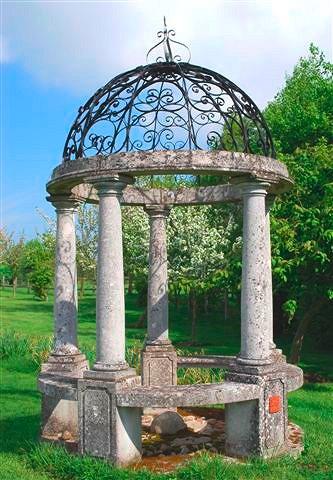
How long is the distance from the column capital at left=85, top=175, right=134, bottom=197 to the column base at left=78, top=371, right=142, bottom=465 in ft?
9.99

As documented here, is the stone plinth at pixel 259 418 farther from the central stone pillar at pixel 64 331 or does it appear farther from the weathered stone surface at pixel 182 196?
the weathered stone surface at pixel 182 196

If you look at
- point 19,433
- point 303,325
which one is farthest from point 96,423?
point 303,325

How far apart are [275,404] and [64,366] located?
4262mm

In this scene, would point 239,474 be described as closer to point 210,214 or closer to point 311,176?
point 311,176

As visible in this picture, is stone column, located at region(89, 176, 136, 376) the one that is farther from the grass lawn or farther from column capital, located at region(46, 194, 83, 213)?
column capital, located at region(46, 194, 83, 213)

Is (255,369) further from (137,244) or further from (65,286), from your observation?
(137,244)

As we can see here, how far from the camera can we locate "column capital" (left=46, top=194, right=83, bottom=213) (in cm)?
1121

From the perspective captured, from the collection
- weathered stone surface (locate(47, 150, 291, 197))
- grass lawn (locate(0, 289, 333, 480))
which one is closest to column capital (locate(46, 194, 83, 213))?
weathered stone surface (locate(47, 150, 291, 197))

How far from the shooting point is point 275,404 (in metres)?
9.41

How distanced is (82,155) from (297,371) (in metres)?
5.61

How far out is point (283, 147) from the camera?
22.8 metres

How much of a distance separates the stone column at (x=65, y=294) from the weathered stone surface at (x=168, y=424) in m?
1.85

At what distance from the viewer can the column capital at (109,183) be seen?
29.9 feet

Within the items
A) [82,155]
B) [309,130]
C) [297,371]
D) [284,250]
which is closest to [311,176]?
[284,250]
